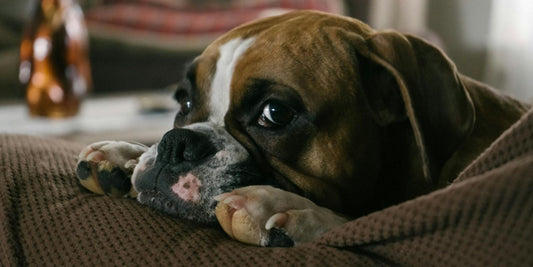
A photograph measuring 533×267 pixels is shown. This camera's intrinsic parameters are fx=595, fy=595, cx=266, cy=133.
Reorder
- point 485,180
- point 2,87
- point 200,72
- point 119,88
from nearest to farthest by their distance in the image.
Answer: point 485,180
point 200,72
point 2,87
point 119,88

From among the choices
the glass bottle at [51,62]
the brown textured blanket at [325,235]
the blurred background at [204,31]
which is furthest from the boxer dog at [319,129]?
the blurred background at [204,31]

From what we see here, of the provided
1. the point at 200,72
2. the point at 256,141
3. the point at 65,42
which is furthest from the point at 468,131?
the point at 65,42

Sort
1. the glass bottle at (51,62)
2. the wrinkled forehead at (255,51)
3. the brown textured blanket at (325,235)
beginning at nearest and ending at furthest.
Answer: the brown textured blanket at (325,235) → the wrinkled forehead at (255,51) → the glass bottle at (51,62)

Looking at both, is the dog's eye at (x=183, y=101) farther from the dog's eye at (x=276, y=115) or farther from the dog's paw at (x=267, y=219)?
the dog's paw at (x=267, y=219)

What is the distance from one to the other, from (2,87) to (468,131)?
4316mm

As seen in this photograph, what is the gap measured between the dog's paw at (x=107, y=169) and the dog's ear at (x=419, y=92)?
1.72ft

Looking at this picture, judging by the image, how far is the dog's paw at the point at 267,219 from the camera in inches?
34.8

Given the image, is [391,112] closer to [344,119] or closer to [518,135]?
[344,119]

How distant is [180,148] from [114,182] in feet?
0.45

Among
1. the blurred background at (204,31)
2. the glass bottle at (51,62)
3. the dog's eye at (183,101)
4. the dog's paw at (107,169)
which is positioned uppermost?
the dog's paw at (107,169)

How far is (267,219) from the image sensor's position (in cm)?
92

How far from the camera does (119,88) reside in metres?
5.42

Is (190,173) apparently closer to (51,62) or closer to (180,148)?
(180,148)

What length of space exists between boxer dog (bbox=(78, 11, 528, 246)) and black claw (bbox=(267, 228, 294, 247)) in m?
0.14
